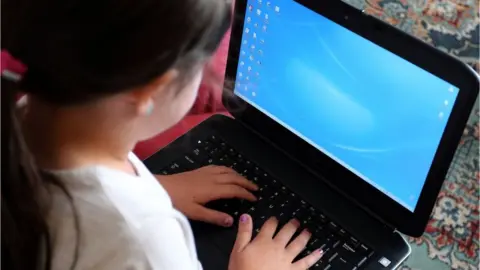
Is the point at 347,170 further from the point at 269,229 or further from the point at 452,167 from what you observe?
the point at 452,167

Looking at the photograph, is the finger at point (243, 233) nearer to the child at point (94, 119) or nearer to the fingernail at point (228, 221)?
the fingernail at point (228, 221)

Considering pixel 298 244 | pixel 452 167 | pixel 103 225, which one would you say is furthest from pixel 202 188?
pixel 452 167

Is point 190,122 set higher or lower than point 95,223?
lower

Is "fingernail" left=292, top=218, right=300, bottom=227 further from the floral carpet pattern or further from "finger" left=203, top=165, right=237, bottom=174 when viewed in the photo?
the floral carpet pattern

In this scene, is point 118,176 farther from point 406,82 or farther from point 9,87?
point 406,82

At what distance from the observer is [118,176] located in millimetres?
554

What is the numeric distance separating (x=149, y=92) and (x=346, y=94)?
0.97 ft

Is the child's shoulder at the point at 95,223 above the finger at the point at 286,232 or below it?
above

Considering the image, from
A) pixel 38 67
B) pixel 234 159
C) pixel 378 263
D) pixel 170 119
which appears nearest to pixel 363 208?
pixel 378 263

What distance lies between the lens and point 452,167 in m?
1.26

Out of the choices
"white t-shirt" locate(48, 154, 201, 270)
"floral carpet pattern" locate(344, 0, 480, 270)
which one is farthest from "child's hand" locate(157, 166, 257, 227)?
"floral carpet pattern" locate(344, 0, 480, 270)

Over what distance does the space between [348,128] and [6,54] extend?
1.34 feet

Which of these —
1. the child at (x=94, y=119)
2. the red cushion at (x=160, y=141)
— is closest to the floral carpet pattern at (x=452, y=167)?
the red cushion at (x=160, y=141)

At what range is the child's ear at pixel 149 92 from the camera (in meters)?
0.50
